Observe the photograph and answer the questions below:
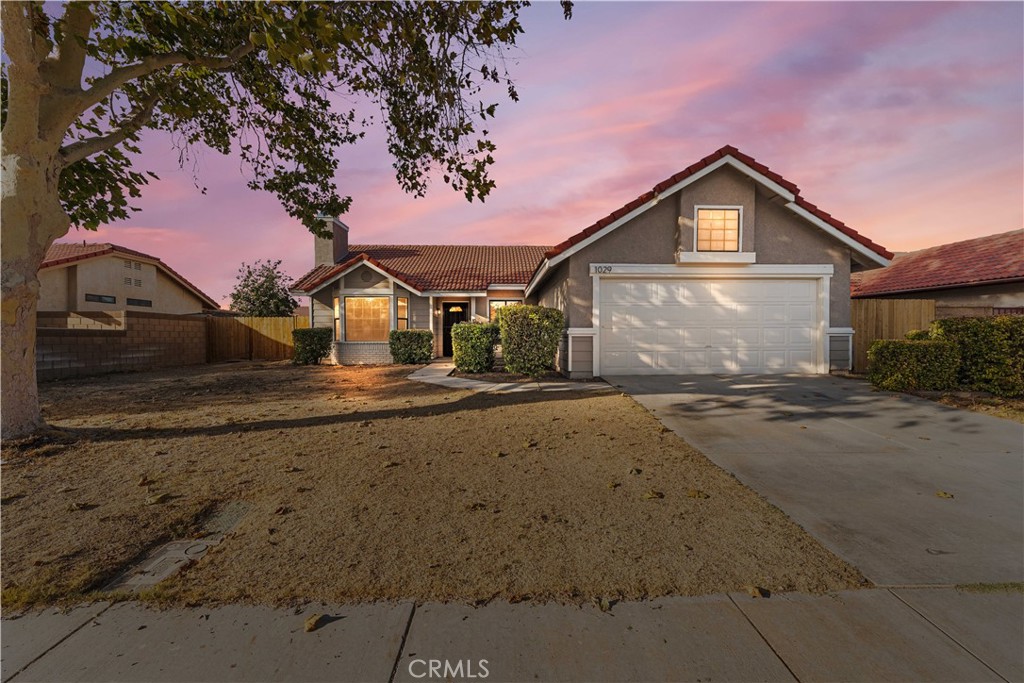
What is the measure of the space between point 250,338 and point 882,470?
22719 millimetres

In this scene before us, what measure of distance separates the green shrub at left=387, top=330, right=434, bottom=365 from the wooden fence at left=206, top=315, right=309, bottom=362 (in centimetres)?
749

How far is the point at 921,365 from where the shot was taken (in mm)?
8664

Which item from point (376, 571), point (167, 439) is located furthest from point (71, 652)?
point (167, 439)

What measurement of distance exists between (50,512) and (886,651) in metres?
5.60

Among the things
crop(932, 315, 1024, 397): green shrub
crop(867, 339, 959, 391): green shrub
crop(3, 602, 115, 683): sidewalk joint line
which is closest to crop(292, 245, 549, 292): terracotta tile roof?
crop(867, 339, 959, 391): green shrub

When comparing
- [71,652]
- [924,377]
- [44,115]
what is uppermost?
[44,115]

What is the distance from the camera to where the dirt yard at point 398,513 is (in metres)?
2.49

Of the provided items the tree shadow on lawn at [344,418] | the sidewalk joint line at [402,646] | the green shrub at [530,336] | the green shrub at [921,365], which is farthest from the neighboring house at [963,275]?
the sidewalk joint line at [402,646]

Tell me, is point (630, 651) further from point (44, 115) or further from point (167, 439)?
point (44, 115)

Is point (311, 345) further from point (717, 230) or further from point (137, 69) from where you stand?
point (717, 230)

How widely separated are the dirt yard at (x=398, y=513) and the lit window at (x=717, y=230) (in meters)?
6.86

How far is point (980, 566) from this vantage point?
268cm

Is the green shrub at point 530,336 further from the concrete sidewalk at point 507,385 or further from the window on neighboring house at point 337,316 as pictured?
the window on neighboring house at point 337,316

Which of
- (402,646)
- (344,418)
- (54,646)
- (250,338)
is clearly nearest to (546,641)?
(402,646)
